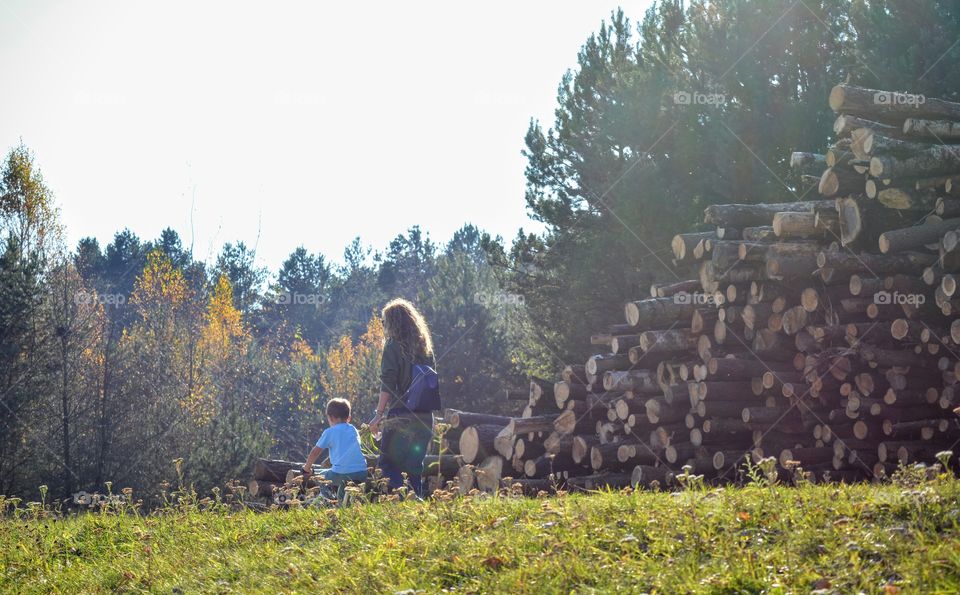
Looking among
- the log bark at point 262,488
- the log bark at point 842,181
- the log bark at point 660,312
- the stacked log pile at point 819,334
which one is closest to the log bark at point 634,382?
the stacked log pile at point 819,334

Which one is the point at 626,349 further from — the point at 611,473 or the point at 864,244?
the point at 864,244

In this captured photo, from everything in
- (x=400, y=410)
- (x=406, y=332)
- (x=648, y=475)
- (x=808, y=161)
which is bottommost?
(x=648, y=475)

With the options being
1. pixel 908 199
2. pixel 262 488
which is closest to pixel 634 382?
pixel 908 199

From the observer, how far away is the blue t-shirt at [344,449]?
8195 millimetres

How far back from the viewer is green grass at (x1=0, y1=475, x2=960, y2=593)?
152 inches

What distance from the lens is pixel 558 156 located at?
2231cm

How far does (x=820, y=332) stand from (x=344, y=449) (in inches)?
179

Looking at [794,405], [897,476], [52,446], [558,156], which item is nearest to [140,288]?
[52,446]

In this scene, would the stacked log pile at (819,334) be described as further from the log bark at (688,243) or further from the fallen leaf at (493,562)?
the fallen leaf at (493,562)

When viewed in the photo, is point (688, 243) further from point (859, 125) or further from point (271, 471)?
point (271, 471)

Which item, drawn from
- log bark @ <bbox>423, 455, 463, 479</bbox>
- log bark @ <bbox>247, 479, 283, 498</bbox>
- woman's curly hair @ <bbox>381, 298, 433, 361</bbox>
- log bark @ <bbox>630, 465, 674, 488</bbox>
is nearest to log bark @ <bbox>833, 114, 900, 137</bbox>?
log bark @ <bbox>630, 465, 674, 488</bbox>

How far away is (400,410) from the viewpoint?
27.2 feet

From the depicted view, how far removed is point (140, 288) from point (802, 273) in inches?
1012

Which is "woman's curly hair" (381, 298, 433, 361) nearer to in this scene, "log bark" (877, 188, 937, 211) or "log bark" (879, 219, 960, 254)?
"log bark" (879, 219, 960, 254)
